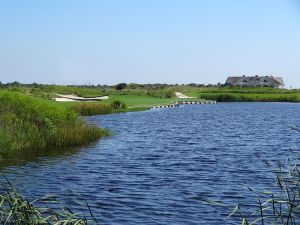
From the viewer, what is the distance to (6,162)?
74.0ft

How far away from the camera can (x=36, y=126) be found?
26812 mm

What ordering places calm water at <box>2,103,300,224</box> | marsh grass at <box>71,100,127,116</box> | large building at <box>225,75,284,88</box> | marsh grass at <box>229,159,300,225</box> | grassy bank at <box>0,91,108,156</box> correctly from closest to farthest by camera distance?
1. marsh grass at <box>229,159,300,225</box>
2. calm water at <box>2,103,300,224</box>
3. grassy bank at <box>0,91,108,156</box>
4. marsh grass at <box>71,100,127,116</box>
5. large building at <box>225,75,284,88</box>

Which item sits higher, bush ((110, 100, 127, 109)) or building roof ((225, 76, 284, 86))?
building roof ((225, 76, 284, 86))

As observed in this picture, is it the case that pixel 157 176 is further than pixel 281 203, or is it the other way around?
pixel 157 176

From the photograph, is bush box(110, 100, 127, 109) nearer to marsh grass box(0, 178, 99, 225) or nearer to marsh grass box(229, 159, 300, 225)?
marsh grass box(229, 159, 300, 225)

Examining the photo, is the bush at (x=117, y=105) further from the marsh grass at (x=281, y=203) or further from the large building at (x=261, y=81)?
the large building at (x=261, y=81)

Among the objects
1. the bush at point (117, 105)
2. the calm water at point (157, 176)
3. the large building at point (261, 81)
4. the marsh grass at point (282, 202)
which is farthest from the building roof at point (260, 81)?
the marsh grass at point (282, 202)

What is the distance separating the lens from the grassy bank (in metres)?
24.8

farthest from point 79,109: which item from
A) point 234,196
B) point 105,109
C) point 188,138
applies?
point 234,196

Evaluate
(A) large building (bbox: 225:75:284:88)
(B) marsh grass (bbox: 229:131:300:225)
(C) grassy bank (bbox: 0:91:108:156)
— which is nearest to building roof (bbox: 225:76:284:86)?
(A) large building (bbox: 225:75:284:88)

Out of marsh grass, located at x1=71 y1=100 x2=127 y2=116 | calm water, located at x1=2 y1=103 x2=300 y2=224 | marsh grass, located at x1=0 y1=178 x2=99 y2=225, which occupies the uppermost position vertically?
marsh grass, located at x1=0 y1=178 x2=99 y2=225

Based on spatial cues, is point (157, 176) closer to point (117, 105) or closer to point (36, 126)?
point (36, 126)

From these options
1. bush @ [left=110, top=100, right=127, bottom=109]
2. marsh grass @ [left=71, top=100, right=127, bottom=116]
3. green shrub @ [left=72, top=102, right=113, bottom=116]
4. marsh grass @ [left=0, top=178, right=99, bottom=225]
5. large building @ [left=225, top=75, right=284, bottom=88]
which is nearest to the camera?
marsh grass @ [left=0, top=178, right=99, bottom=225]

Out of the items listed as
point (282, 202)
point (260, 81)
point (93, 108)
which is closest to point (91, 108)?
point (93, 108)
